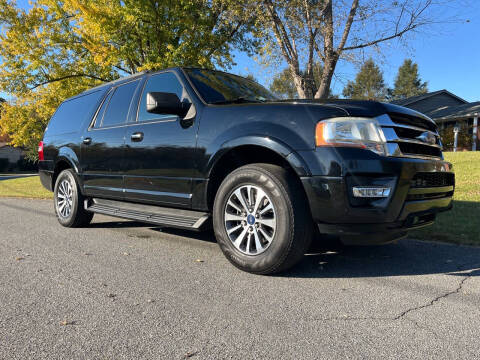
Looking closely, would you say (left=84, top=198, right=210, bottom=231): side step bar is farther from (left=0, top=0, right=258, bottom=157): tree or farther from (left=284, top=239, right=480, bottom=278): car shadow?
(left=0, top=0, right=258, bottom=157): tree

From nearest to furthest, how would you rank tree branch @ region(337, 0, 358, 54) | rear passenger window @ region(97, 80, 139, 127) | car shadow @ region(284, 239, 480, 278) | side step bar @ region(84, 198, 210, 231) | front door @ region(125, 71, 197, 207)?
1. car shadow @ region(284, 239, 480, 278)
2. side step bar @ region(84, 198, 210, 231)
3. front door @ region(125, 71, 197, 207)
4. rear passenger window @ region(97, 80, 139, 127)
5. tree branch @ region(337, 0, 358, 54)

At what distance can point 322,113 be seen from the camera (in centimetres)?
314

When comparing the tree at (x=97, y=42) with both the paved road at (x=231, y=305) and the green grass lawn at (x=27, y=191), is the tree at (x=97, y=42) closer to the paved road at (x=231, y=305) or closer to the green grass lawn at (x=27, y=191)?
the green grass lawn at (x=27, y=191)

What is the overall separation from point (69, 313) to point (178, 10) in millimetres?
12457

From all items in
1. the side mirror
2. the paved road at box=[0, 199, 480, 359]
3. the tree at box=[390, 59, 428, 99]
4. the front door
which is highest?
the tree at box=[390, 59, 428, 99]

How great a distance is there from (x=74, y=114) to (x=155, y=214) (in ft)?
9.59

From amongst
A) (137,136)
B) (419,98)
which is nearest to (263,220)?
(137,136)

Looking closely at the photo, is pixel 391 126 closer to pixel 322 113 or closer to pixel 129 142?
pixel 322 113

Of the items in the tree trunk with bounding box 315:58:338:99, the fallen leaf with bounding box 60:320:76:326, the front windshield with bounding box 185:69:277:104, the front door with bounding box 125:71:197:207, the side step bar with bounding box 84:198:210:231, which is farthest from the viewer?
the tree trunk with bounding box 315:58:338:99

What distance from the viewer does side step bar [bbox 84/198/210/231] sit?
3.84 m

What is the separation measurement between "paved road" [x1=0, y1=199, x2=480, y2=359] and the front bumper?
487 millimetres

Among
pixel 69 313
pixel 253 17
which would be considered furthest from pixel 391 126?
pixel 253 17

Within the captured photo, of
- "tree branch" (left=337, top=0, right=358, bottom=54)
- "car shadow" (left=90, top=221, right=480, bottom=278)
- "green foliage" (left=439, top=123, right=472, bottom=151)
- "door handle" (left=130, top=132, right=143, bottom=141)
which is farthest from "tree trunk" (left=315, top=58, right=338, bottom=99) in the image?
"green foliage" (left=439, top=123, right=472, bottom=151)

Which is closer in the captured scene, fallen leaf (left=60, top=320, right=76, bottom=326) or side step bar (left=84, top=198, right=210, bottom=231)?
fallen leaf (left=60, top=320, right=76, bottom=326)
